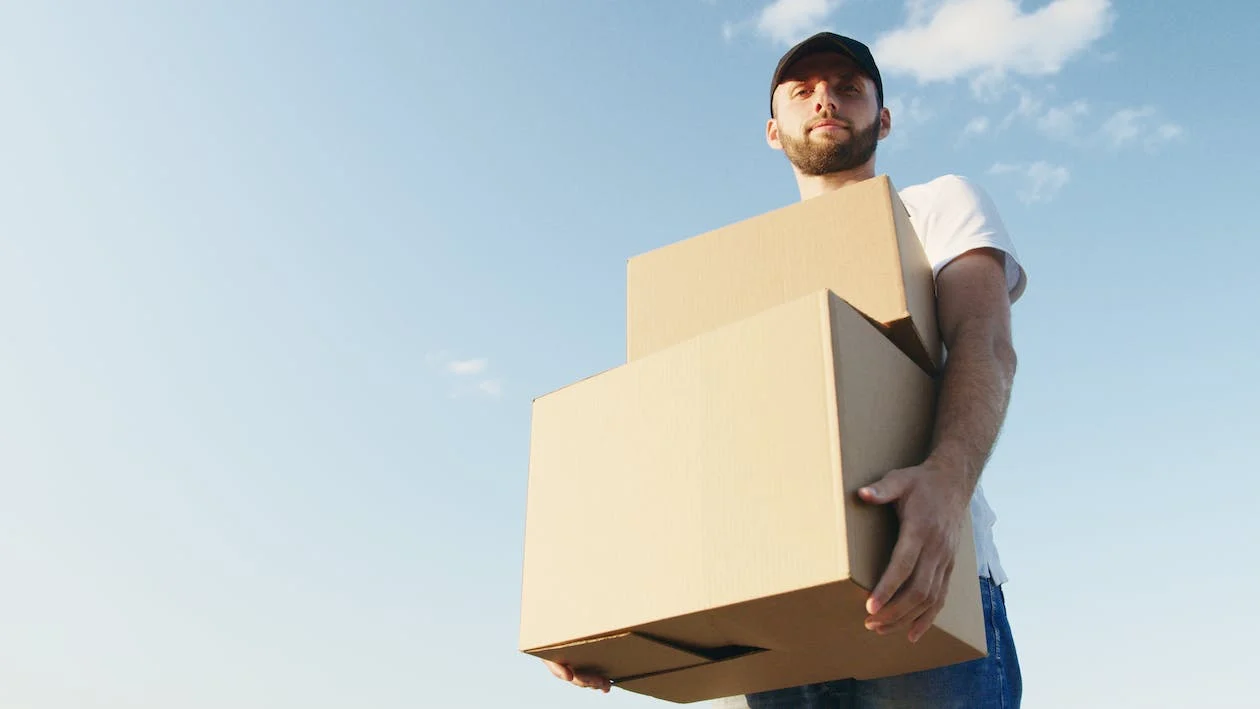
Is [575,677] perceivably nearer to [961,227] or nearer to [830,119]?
[961,227]

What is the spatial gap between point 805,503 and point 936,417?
358 mm

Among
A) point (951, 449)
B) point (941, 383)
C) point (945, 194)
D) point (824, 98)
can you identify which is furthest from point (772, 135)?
point (951, 449)

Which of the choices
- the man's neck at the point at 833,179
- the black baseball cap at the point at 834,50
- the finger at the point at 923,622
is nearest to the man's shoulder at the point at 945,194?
the man's neck at the point at 833,179

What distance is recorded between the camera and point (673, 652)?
126 cm

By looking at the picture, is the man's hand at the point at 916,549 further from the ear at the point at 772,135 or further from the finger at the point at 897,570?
the ear at the point at 772,135

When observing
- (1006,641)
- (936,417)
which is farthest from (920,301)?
(1006,641)

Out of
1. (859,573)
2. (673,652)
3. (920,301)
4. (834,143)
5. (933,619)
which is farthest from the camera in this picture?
(834,143)

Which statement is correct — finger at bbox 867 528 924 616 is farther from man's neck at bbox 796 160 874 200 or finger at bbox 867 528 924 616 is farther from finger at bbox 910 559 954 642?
man's neck at bbox 796 160 874 200

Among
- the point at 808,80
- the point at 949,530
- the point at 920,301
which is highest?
the point at 808,80

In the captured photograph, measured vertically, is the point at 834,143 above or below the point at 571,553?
above

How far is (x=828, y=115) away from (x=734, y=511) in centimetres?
92

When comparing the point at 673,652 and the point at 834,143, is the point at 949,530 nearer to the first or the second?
the point at 673,652

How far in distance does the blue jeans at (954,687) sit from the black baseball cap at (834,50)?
3.17 ft

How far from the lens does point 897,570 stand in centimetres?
104
